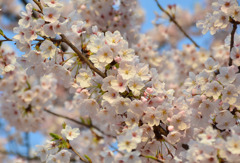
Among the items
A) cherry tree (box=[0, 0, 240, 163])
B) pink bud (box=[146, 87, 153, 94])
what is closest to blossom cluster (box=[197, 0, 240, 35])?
cherry tree (box=[0, 0, 240, 163])

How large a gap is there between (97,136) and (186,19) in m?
8.18

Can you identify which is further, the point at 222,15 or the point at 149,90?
the point at 222,15

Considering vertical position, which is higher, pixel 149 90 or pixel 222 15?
pixel 222 15

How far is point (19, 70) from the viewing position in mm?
4016

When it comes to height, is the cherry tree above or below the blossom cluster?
below

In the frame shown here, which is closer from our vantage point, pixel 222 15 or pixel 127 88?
pixel 127 88

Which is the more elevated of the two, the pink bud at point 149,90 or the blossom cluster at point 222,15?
the blossom cluster at point 222,15

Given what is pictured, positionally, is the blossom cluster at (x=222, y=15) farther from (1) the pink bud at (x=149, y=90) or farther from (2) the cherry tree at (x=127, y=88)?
(1) the pink bud at (x=149, y=90)

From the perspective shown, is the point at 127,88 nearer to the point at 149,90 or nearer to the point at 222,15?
the point at 149,90

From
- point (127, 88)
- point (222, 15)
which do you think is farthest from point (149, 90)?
point (222, 15)

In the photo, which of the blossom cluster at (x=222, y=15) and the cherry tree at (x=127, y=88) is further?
the blossom cluster at (x=222, y=15)

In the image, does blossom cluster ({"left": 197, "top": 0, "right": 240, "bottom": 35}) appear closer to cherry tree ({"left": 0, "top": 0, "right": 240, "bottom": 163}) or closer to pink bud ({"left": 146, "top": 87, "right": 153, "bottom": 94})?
cherry tree ({"left": 0, "top": 0, "right": 240, "bottom": 163})

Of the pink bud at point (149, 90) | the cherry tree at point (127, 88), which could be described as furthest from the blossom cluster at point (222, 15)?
the pink bud at point (149, 90)

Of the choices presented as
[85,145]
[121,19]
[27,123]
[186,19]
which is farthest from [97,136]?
[186,19]
